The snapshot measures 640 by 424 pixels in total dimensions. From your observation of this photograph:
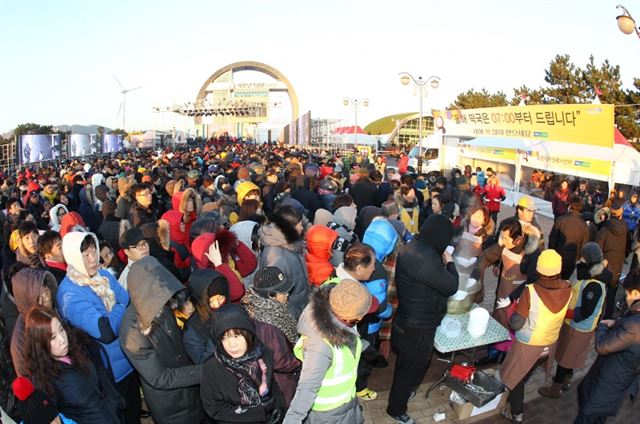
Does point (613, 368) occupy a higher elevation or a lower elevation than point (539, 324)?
lower

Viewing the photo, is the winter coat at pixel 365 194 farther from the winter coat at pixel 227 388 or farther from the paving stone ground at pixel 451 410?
the winter coat at pixel 227 388

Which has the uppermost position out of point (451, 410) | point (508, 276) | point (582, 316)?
point (508, 276)

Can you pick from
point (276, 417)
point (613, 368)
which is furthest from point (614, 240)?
point (276, 417)

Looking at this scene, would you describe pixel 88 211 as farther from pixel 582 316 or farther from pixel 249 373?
pixel 582 316

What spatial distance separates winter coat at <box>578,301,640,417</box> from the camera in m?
3.09

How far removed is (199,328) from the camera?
2936 millimetres

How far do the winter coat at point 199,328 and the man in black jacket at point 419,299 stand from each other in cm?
149

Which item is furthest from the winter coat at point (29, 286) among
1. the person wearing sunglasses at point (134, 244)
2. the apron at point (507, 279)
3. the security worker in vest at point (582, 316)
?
the security worker in vest at point (582, 316)

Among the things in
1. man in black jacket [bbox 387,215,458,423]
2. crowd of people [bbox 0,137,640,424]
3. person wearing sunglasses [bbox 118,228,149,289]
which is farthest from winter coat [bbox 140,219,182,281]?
man in black jacket [bbox 387,215,458,423]

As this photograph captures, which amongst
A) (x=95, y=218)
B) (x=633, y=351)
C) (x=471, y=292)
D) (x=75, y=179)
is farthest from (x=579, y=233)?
(x=75, y=179)

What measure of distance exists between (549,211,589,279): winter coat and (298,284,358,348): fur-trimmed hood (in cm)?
460

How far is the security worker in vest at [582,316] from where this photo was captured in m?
4.00

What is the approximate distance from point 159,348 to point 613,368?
10.9 ft

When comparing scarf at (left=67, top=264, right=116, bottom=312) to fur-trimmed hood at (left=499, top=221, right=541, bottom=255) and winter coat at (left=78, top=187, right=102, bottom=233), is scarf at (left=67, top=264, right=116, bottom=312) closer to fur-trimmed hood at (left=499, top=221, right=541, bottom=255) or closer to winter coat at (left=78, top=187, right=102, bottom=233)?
fur-trimmed hood at (left=499, top=221, right=541, bottom=255)
